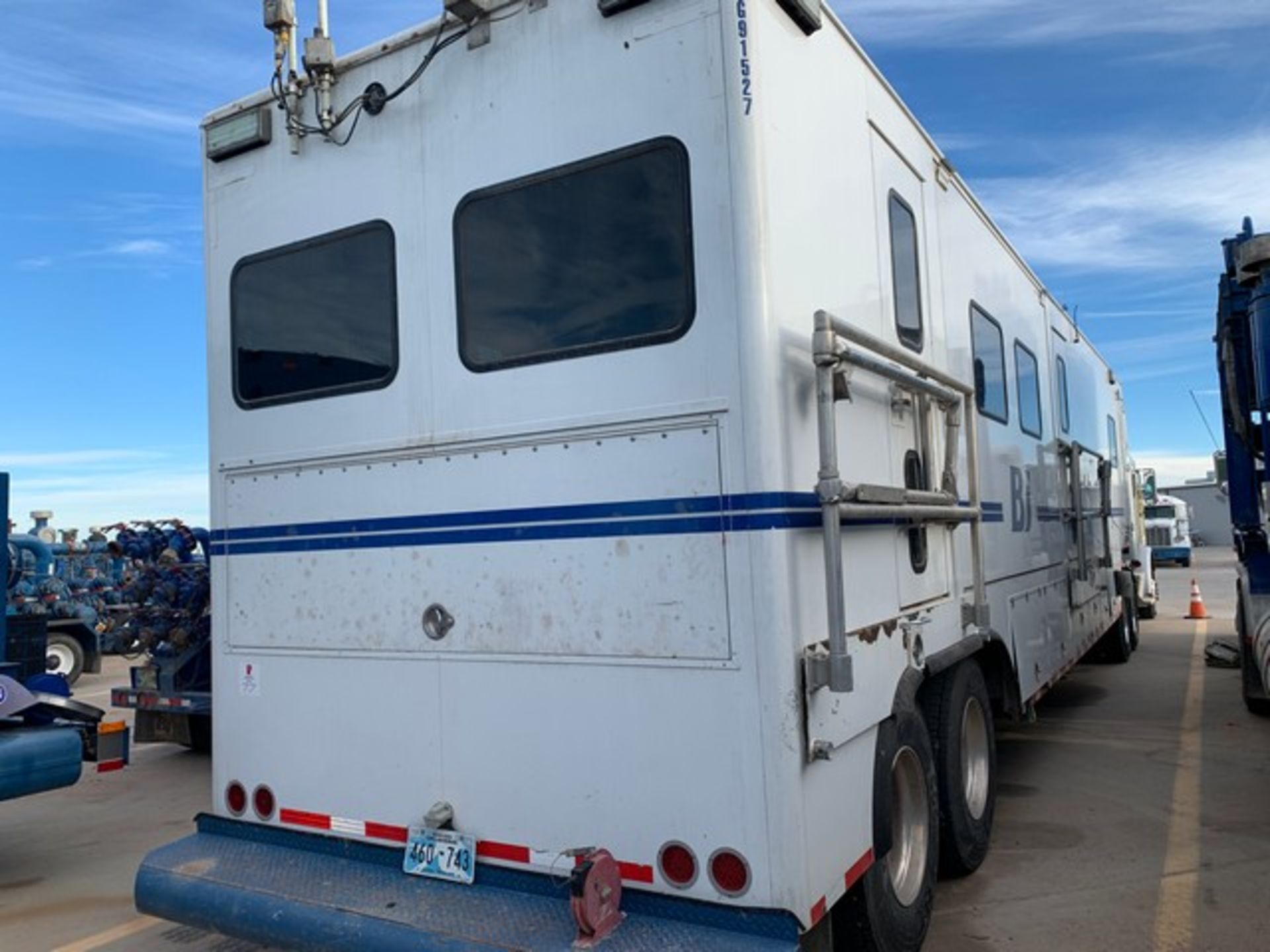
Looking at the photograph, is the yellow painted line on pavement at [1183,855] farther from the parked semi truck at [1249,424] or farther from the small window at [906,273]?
the small window at [906,273]

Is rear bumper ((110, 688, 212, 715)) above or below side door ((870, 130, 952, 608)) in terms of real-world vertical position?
below

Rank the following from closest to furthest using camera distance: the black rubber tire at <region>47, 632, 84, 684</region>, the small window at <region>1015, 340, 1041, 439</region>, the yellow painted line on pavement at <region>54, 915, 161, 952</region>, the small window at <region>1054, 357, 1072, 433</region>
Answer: the yellow painted line on pavement at <region>54, 915, 161, 952</region> < the small window at <region>1015, 340, 1041, 439</region> < the small window at <region>1054, 357, 1072, 433</region> < the black rubber tire at <region>47, 632, 84, 684</region>

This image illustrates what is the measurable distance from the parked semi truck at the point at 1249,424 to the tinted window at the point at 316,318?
516 centimetres

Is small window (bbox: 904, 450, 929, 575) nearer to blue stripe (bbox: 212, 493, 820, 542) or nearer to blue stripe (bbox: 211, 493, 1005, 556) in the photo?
blue stripe (bbox: 211, 493, 1005, 556)

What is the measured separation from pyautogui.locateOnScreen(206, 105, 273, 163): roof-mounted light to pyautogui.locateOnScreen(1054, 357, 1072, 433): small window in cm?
595

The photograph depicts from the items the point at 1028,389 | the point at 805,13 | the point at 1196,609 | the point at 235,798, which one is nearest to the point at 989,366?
the point at 1028,389

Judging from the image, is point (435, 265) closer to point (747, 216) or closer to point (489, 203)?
point (489, 203)

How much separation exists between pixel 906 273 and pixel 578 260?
167 centimetres

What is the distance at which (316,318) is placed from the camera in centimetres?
392

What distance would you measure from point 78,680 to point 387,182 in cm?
1297

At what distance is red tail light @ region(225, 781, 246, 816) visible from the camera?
3.94 m

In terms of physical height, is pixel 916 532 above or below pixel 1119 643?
above

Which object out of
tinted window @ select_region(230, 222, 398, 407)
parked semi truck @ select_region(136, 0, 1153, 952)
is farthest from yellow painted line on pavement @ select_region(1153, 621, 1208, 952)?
tinted window @ select_region(230, 222, 398, 407)

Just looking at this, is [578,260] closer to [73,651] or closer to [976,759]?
[976,759]
